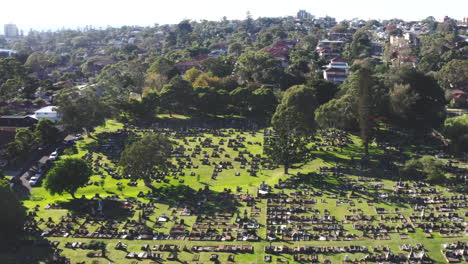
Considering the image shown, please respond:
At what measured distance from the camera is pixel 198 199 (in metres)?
43.0

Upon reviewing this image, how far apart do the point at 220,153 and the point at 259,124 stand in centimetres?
1670

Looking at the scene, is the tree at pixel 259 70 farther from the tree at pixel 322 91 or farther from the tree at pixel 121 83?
the tree at pixel 121 83

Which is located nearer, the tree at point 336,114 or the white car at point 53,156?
the white car at point 53,156

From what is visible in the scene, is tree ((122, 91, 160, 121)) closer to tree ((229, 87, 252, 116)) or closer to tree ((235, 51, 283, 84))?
tree ((229, 87, 252, 116))

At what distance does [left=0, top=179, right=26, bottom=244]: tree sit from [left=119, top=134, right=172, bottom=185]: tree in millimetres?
11792

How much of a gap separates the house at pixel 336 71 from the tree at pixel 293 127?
138ft

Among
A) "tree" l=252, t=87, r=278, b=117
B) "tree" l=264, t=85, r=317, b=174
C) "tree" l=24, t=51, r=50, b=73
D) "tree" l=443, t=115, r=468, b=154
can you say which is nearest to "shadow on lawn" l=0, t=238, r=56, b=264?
"tree" l=264, t=85, r=317, b=174

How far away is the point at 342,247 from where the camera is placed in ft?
109

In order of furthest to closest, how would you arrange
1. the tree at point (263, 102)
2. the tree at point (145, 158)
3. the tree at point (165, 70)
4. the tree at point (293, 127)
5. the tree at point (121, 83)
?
the tree at point (165, 70) < the tree at point (121, 83) < the tree at point (263, 102) < the tree at point (293, 127) < the tree at point (145, 158)

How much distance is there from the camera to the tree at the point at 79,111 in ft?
206

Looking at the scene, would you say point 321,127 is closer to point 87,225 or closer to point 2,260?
point 87,225

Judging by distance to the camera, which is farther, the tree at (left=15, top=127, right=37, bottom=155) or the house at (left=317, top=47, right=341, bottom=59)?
the house at (left=317, top=47, right=341, bottom=59)

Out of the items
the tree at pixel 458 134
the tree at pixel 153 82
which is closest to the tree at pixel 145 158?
the tree at pixel 458 134

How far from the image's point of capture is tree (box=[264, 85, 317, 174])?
161ft
